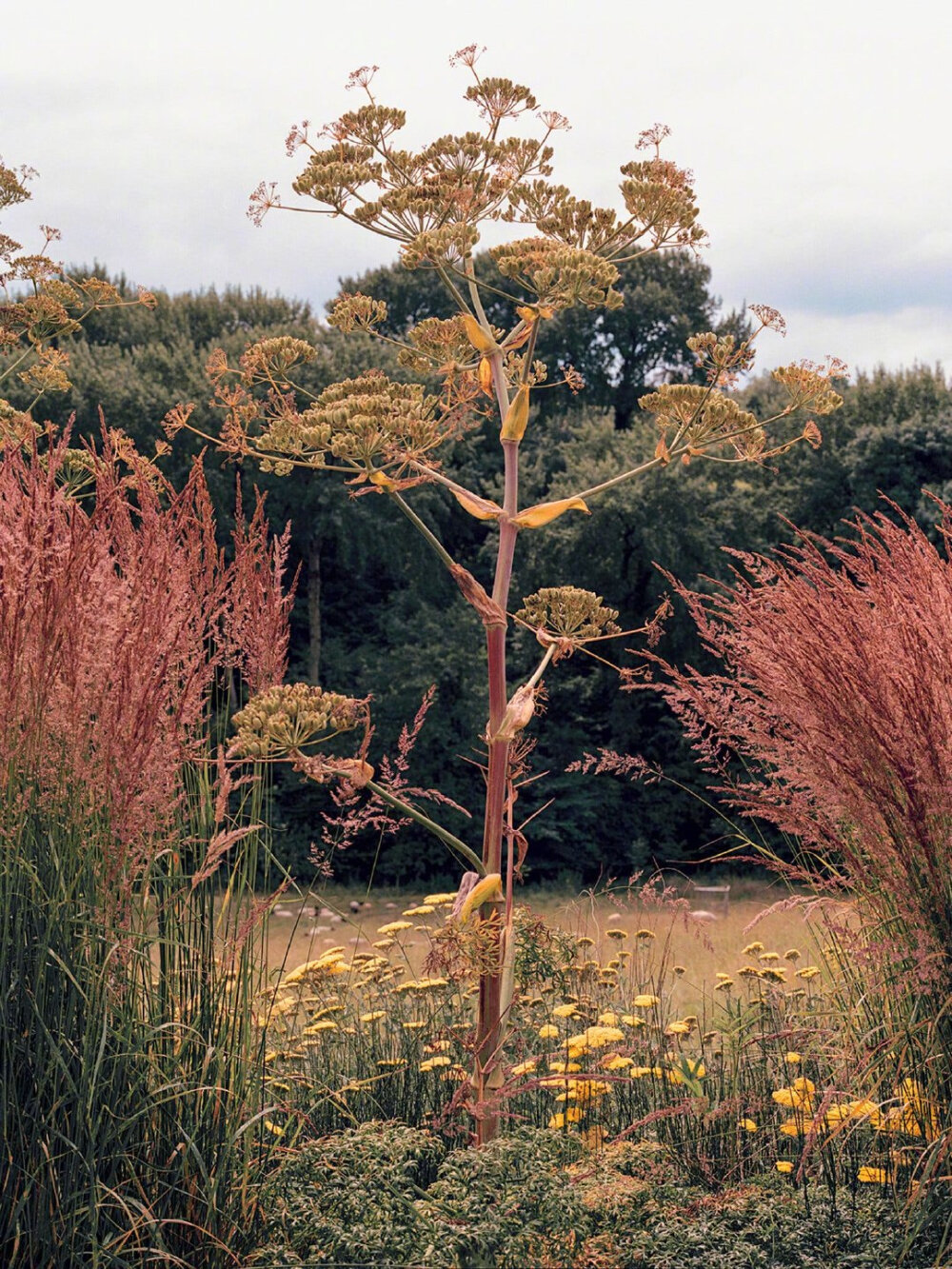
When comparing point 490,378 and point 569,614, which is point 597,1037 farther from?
point 490,378

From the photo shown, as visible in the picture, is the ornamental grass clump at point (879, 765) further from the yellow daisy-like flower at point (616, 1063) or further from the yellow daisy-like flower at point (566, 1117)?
the yellow daisy-like flower at point (566, 1117)

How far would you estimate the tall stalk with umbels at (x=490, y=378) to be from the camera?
→ 327 cm

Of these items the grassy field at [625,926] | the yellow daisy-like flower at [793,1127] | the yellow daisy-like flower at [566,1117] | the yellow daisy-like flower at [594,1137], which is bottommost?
the grassy field at [625,926]

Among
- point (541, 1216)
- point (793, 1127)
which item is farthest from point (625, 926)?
point (541, 1216)

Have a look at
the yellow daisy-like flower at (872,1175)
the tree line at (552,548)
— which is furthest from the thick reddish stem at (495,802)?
the tree line at (552,548)

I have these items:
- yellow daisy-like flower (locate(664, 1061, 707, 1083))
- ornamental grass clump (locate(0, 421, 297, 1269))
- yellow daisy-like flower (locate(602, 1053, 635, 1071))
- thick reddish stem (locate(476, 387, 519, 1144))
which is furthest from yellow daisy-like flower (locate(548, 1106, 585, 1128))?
ornamental grass clump (locate(0, 421, 297, 1269))

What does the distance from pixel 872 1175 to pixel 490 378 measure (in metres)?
2.45

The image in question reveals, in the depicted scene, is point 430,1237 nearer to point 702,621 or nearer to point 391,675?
point 702,621

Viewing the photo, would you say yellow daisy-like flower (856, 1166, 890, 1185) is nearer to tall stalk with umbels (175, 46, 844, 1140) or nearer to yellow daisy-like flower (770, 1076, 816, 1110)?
yellow daisy-like flower (770, 1076, 816, 1110)

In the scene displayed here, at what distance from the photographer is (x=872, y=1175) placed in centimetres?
321

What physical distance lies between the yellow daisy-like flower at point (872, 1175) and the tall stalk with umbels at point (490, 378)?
38.7 inches

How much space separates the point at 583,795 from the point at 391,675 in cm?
241

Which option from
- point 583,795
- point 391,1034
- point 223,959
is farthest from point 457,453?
point 223,959

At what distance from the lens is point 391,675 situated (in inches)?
520
